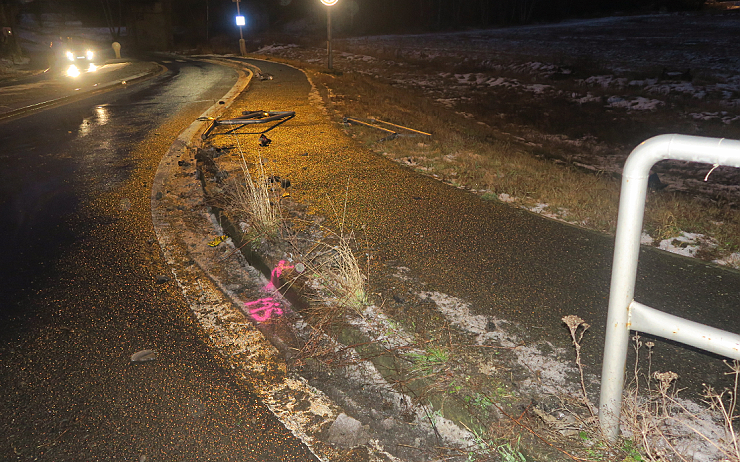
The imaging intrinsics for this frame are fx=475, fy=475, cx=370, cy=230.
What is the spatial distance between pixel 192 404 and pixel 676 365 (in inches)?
104

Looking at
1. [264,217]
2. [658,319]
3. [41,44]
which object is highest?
[41,44]

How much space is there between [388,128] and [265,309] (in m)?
6.72

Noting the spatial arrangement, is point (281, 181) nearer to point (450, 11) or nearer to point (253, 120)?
point (253, 120)

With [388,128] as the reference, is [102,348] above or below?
below

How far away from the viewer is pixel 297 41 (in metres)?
47.7

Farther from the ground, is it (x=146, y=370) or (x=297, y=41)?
(x=297, y=41)

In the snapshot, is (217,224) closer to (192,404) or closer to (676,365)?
(192,404)

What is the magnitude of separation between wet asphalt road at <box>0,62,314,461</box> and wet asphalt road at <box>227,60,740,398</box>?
4.63ft

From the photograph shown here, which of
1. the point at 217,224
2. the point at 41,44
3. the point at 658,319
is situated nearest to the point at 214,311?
the point at 217,224

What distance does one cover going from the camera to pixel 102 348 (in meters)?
3.00

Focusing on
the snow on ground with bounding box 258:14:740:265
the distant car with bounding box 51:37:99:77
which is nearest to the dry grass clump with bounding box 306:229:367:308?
the snow on ground with bounding box 258:14:740:265

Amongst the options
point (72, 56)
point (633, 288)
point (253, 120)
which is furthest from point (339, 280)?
point (72, 56)

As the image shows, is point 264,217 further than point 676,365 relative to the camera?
Yes

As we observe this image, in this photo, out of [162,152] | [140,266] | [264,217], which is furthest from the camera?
[162,152]
